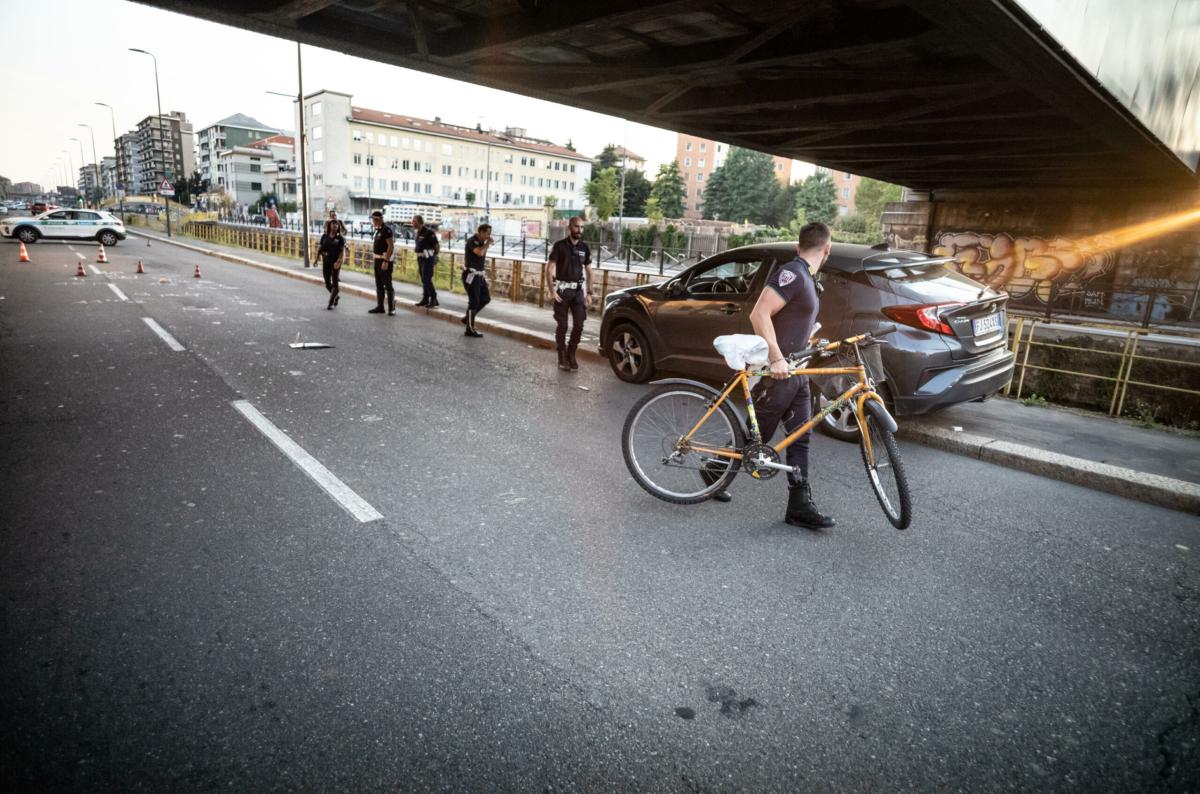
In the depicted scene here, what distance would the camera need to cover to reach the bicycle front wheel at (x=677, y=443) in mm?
4074

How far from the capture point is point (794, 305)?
3883 millimetres

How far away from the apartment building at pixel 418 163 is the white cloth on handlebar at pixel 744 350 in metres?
75.4

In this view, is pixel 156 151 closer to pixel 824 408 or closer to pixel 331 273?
pixel 331 273

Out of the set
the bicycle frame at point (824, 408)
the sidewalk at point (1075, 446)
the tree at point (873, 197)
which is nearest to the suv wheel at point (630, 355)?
the sidewalk at point (1075, 446)

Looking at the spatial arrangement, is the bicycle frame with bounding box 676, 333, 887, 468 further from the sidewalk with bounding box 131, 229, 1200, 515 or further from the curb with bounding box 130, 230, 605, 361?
Result: the curb with bounding box 130, 230, 605, 361

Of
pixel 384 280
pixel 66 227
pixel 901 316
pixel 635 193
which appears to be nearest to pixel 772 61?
pixel 901 316

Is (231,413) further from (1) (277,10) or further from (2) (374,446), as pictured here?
(1) (277,10)

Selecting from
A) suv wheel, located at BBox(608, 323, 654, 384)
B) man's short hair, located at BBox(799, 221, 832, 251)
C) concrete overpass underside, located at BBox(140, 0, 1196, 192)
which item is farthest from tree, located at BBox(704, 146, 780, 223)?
man's short hair, located at BBox(799, 221, 832, 251)

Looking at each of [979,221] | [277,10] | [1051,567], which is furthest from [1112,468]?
[979,221]

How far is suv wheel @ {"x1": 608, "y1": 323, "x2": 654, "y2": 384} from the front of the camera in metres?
7.66

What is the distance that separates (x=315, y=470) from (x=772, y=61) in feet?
23.8

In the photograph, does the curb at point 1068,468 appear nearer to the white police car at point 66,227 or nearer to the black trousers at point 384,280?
the black trousers at point 384,280

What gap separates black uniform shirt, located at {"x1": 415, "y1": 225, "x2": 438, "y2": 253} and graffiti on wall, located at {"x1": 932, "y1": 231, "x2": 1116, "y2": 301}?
1640 centimetres

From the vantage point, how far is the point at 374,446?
5.09 m
